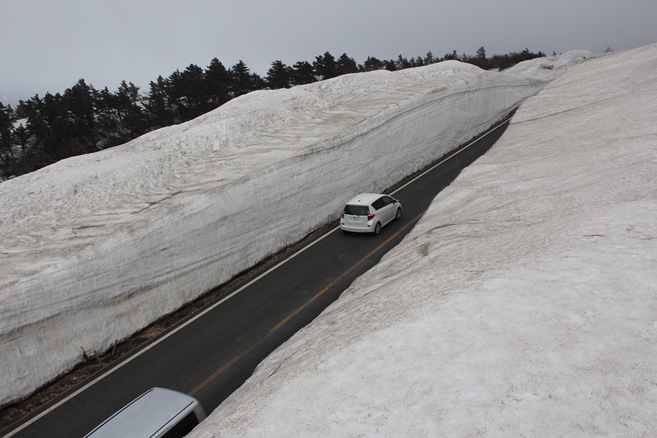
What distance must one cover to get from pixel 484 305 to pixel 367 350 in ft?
7.23

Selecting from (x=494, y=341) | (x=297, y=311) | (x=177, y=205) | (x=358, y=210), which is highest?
(x=177, y=205)

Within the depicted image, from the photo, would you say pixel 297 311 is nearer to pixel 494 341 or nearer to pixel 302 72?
pixel 494 341

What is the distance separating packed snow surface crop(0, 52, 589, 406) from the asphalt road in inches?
51.6

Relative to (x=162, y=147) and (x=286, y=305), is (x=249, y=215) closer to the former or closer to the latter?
(x=286, y=305)

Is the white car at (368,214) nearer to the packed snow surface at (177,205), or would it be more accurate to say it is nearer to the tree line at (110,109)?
the packed snow surface at (177,205)

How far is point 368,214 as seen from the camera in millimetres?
17391

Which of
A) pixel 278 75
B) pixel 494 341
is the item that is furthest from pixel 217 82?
pixel 494 341

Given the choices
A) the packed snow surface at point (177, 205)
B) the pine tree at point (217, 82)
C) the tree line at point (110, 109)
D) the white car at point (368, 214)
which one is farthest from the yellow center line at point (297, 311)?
the pine tree at point (217, 82)

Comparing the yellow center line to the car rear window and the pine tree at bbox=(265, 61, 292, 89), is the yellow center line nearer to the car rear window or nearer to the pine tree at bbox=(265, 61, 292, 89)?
the car rear window

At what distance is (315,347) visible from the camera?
8148 mm

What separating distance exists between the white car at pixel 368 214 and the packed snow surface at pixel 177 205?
2.53 metres

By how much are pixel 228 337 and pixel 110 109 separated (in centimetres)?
5723

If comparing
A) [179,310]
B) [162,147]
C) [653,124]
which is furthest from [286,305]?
[653,124]

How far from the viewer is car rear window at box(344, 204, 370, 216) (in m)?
17.5
